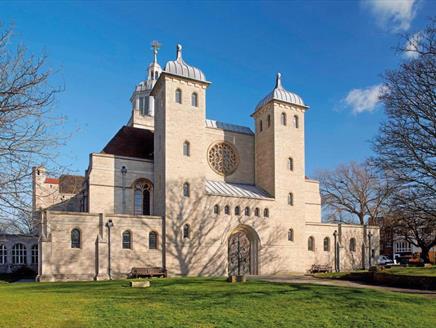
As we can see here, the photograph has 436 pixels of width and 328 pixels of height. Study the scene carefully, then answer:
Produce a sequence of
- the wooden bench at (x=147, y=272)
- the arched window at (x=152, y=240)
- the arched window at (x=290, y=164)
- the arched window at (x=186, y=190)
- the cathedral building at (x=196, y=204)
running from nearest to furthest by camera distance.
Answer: the wooden bench at (x=147, y=272) → the cathedral building at (x=196, y=204) → the arched window at (x=152, y=240) → the arched window at (x=186, y=190) → the arched window at (x=290, y=164)

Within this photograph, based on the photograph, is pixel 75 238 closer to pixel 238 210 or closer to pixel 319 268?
pixel 238 210

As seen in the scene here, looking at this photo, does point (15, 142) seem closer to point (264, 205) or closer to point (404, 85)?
point (404, 85)

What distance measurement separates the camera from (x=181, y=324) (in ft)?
31.9

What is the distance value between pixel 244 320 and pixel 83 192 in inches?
990

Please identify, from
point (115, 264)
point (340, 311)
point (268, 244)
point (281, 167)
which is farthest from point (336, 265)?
point (340, 311)

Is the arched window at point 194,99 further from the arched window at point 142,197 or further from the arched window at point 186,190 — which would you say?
the arched window at point 142,197

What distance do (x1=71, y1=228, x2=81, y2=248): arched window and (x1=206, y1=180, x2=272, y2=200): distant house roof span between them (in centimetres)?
992

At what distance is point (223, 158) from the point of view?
116 feet

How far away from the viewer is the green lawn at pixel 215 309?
9867 mm

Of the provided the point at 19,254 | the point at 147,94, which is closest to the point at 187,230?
the point at 19,254

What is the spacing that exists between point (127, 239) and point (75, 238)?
135 inches

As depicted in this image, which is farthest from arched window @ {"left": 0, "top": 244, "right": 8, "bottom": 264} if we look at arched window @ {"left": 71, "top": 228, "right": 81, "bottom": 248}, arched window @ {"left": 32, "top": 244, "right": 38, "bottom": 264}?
arched window @ {"left": 71, "top": 228, "right": 81, "bottom": 248}

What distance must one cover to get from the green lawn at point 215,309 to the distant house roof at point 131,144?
751 inches

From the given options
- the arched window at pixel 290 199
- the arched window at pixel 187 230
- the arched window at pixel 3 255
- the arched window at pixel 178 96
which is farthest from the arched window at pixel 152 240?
the arched window at pixel 3 255
